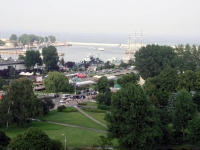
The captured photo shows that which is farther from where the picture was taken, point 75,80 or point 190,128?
point 75,80

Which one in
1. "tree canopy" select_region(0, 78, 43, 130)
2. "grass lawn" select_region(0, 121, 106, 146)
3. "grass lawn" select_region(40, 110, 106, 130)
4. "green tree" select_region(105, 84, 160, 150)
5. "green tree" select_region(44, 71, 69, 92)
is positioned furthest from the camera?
"green tree" select_region(44, 71, 69, 92)

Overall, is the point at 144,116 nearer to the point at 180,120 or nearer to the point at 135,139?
the point at 135,139

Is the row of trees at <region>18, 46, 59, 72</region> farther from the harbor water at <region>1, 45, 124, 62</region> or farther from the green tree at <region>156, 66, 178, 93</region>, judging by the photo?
the harbor water at <region>1, 45, 124, 62</region>

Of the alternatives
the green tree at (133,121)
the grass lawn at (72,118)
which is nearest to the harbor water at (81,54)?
the grass lawn at (72,118)

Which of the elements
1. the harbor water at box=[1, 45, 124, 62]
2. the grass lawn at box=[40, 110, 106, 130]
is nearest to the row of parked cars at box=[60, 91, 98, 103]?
the grass lawn at box=[40, 110, 106, 130]

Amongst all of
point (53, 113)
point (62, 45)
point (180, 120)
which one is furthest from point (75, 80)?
point (62, 45)

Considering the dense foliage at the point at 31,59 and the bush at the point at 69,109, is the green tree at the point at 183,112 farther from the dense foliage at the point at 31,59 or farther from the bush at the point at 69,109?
the dense foliage at the point at 31,59

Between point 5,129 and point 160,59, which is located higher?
point 160,59
